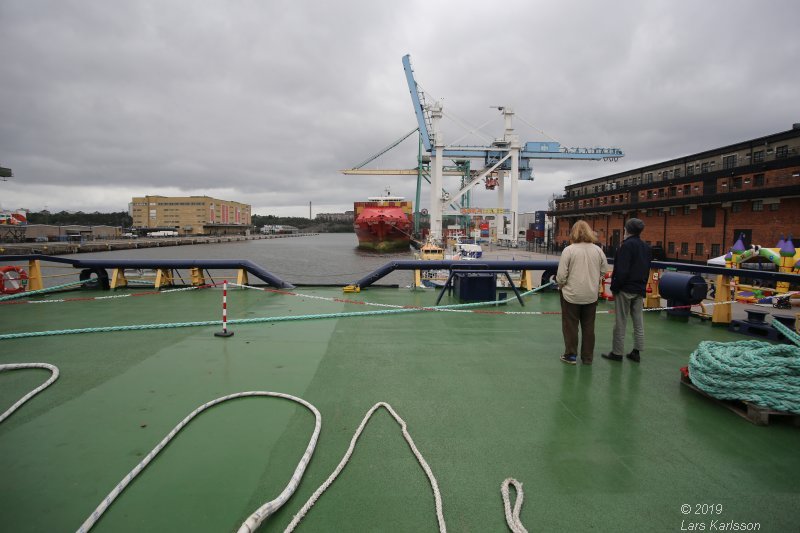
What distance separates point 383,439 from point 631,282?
9.38ft

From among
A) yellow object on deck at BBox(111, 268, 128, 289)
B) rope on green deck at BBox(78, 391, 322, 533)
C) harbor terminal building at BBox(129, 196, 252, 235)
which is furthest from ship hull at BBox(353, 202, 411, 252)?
harbor terminal building at BBox(129, 196, 252, 235)

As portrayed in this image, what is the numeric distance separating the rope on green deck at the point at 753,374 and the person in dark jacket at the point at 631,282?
2.61 feet

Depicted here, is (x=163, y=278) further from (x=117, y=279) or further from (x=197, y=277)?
(x=117, y=279)

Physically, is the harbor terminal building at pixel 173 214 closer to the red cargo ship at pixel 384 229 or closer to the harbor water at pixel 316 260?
the harbor water at pixel 316 260

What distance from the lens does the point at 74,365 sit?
154 inches

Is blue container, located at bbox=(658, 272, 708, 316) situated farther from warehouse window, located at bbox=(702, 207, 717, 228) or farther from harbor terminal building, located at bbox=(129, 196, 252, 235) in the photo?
harbor terminal building, located at bbox=(129, 196, 252, 235)

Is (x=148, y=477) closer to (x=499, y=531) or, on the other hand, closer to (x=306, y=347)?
(x=499, y=531)

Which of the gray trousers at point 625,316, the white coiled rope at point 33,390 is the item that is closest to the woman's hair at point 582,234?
the gray trousers at point 625,316

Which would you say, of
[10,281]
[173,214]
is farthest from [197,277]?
[173,214]

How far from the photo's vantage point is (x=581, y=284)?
3.77 metres

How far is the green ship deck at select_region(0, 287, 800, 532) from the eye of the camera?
6.37ft

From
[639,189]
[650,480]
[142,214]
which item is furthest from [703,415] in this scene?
[142,214]

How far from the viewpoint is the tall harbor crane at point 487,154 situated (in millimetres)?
42656

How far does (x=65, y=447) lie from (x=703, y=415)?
428 centimetres
